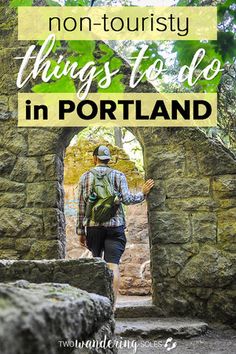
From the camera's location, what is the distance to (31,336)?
22.7 inches

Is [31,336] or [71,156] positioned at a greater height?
[71,156]

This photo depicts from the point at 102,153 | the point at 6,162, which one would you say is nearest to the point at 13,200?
the point at 6,162

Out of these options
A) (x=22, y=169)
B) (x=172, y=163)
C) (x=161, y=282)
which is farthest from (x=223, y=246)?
(x=22, y=169)

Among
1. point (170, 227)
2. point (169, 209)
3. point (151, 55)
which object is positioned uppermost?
point (151, 55)

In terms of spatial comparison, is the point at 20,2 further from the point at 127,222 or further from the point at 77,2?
the point at 127,222

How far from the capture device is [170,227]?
4.35m

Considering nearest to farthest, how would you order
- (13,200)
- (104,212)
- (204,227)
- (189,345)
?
(189,345) < (104,212) < (204,227) < (13,200)

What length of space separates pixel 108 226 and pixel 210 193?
118cm

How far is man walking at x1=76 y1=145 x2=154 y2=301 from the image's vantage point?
3838 millimetres

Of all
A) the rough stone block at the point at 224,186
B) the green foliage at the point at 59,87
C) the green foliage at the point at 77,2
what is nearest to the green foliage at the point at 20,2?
the green foliage at the point at 77,2

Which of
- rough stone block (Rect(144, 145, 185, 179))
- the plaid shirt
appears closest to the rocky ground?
the plaid shirt

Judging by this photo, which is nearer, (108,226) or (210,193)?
(108,226)

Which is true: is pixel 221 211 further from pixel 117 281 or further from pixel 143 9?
pixel 143 9

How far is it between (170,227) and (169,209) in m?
0.19
